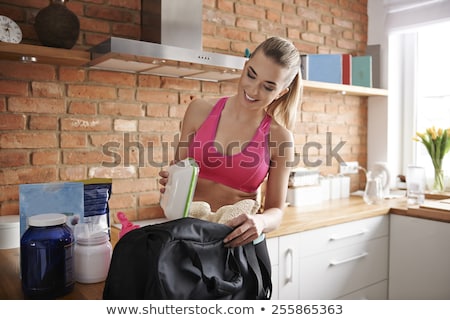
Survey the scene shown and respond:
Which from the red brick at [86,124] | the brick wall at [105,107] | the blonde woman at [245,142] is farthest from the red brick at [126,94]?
the blonde woman at [245,142]

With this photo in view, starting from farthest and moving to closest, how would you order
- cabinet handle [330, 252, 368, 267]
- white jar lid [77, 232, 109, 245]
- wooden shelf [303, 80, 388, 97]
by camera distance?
wooden shelf [303, 80, 388, 97] < cabinet handle [330, 252, 368, 267] < white jar lid [77, 232, 109, 245]

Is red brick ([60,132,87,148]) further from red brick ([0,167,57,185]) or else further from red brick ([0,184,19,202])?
red brick ([0,184,19,202])

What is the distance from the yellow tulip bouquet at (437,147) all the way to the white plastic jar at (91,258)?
8.28 ft

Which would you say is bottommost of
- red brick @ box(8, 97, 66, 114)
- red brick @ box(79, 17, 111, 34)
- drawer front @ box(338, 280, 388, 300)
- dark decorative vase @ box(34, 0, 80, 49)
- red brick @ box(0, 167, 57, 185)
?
drawer front @ box(338, 280, 388, 300)

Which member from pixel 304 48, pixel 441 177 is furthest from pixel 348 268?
pixel 304 48

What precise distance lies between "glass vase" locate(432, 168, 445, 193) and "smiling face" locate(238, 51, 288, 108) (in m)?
2.00

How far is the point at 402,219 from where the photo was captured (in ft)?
8.21

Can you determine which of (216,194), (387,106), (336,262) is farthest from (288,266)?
(387,106)

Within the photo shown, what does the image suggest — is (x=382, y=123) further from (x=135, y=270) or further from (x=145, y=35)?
(x=135, y=270)

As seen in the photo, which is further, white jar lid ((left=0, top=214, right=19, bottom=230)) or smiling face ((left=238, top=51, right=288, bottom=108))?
white jar lid ((left=0, top=214, right=19, bottom=230))

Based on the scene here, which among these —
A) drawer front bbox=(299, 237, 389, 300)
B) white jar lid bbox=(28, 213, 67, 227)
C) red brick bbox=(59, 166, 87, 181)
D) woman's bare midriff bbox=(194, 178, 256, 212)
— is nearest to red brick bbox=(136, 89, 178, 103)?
red brick bbox=(59, 166, 87, 181)

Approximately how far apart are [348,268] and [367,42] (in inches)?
73.4

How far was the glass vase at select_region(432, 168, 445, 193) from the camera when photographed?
2.92 m
